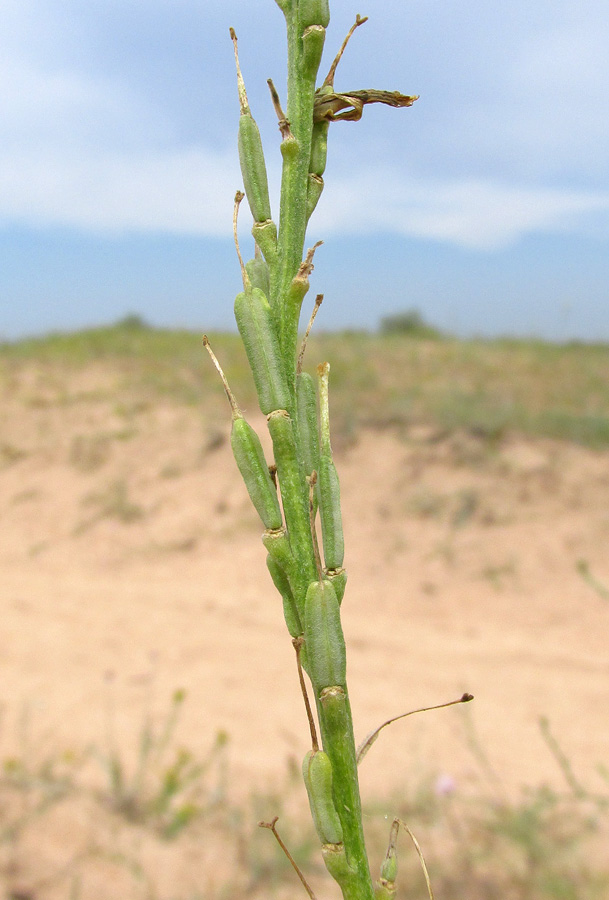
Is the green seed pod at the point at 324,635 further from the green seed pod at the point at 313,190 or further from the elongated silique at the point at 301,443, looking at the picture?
the green seed pod at the point at 313,190

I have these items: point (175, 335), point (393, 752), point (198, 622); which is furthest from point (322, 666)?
point (175, 335)

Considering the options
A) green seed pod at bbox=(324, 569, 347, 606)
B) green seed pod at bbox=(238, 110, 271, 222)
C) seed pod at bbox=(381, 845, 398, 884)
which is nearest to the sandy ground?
seed pod at bbox=(381, 845, 398, 884)

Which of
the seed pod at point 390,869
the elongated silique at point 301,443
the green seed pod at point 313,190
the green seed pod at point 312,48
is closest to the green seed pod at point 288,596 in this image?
the elongated silique at point 301,443

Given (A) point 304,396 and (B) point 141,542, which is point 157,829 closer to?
(A) point 304,396

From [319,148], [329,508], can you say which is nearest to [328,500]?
A: [329,508]

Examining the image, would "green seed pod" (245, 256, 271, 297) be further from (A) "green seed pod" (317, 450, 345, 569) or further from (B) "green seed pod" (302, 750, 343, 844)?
(B) "green seed pod" (302, 750, 343, 844)
